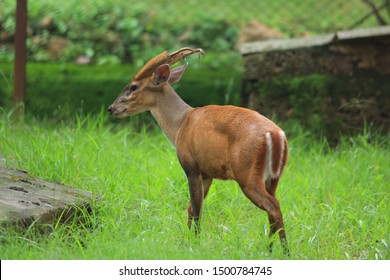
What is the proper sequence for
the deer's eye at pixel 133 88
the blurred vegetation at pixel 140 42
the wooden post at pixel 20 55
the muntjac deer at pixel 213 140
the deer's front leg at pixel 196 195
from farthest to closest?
the blurred vegetation at pixel 140 42 → the wooden post at pixel 20 55 → the deer's eye at pixel 133 88 → the deer's front leg at pixel 196 195 → the muntjac deer at pixel 213 140

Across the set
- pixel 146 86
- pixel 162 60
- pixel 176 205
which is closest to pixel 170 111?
pixel 146 86

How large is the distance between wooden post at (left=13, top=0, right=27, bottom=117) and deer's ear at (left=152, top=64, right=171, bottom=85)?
2.11 metres

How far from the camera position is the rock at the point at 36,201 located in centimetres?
454

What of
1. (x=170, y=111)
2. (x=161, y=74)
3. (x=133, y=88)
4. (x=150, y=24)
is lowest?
(x=150, y=24)

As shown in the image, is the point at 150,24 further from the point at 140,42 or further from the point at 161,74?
the point at 161,74

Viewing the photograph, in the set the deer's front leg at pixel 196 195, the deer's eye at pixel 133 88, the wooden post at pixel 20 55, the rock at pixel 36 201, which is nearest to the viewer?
the rock at pixel 36 201

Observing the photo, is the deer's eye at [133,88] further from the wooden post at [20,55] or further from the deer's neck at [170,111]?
the wooden post at [20,55]

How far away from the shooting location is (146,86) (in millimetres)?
5188

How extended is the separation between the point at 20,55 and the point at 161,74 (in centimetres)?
238

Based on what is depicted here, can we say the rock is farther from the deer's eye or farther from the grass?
the deer's eye

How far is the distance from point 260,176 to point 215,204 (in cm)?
134

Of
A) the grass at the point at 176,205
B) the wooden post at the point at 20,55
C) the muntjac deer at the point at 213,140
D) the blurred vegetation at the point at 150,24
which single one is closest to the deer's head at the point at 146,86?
the muntjac deer at the point at 213,140

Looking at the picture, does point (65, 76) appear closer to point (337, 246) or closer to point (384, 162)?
point (384, 162)

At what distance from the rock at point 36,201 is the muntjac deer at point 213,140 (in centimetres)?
65
